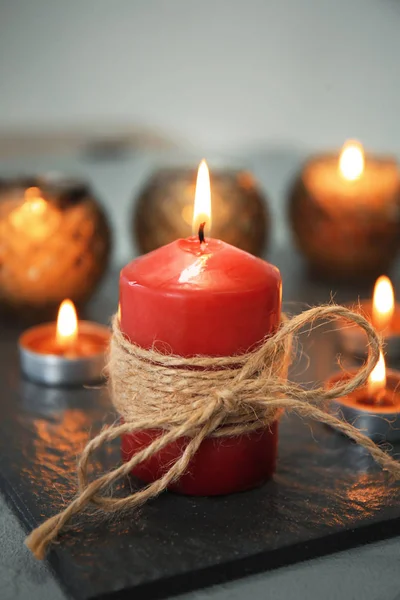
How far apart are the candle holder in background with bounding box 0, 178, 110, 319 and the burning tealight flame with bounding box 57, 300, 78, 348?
10 cm

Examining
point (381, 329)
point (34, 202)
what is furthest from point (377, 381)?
point (34, 202)

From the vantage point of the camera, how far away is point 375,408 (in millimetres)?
685

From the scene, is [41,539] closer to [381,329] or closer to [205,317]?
[205,317]

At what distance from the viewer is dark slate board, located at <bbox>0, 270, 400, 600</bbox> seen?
511mm

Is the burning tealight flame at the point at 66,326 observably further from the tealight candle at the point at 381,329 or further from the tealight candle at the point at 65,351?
the tealight candle at the point at 381,329

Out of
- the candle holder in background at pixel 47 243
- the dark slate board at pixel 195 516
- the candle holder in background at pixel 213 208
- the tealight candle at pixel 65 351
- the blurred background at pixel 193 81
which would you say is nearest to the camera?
the dark slate board at pixel 195 516

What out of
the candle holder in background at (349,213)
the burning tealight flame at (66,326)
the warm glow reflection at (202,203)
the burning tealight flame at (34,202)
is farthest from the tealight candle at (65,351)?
the candle holder in background at (349,213)

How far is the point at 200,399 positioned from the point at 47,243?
1.30 ft

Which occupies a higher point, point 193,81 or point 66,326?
point 193,81

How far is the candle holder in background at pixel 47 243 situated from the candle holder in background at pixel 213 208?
0.33ft

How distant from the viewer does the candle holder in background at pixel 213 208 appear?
1.01 m

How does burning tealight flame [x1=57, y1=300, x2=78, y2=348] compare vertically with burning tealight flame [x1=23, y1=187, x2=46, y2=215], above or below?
below

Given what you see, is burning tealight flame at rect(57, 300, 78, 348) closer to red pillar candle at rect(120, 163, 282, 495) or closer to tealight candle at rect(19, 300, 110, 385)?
tealight candle at rect(19, 300, 110, 385)

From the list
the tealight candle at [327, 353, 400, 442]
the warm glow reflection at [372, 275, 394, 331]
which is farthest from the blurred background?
the tealight candle at [327, 353, 400, 442]
